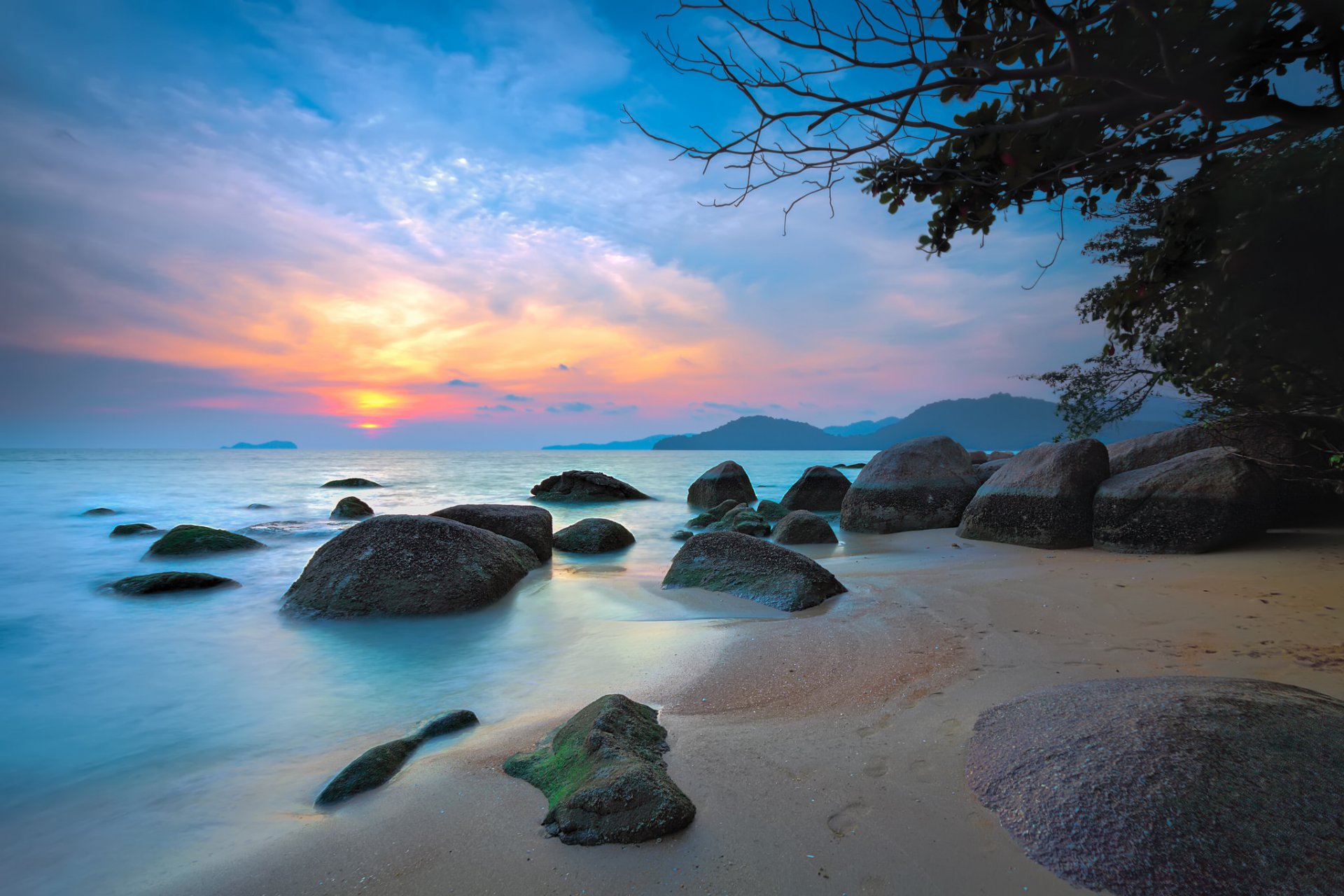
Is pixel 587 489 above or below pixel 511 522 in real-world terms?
below

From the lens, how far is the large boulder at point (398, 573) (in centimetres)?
578

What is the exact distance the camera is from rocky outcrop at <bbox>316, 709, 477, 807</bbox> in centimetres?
256

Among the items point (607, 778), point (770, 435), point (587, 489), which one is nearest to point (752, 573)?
point (607, 778)

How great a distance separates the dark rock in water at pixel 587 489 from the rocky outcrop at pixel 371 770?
1720cm

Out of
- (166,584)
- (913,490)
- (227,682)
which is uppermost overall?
(913,490)

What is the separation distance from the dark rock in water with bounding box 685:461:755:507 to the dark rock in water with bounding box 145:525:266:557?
10.9m

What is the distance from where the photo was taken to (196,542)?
31.4 ft

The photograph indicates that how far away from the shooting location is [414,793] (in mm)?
2459

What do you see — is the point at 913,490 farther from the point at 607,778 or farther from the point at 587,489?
the point at 587,489

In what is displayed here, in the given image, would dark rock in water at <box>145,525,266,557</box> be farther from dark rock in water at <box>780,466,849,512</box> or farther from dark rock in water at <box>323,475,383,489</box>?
dark rock in water at <box>323,475,383,489</box>

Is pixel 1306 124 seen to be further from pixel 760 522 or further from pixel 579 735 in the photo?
pixel 760 522

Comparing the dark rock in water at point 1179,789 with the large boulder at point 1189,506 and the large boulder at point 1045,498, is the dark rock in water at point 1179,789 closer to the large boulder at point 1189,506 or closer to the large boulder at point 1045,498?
the large boulder at point 1189,506

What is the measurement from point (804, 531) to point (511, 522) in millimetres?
4338

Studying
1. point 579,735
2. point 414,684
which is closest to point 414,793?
point 579,735
